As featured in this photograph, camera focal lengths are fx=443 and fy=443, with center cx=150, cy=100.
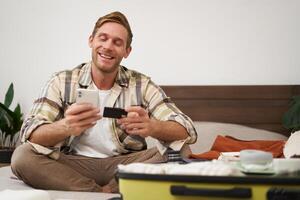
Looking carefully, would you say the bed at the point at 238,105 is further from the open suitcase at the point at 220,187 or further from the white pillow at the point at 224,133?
the open suitcase at the point at 220,187

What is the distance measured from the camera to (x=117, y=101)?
173cm

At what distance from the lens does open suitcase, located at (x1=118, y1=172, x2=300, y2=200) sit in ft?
2.47

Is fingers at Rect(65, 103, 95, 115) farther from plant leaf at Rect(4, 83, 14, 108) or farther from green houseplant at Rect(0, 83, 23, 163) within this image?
plant leaf at Rect(4, 83, 14, 108)

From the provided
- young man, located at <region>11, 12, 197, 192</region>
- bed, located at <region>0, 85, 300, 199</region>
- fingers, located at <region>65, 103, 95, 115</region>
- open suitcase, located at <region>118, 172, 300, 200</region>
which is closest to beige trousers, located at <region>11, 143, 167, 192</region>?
young man, located at <region>11, 12, 197, 192</region>

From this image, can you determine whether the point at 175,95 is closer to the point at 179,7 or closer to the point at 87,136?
the point at 179,7

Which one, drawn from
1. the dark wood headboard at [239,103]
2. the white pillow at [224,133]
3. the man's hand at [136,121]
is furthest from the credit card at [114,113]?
the dark wood headboard at [239,103]

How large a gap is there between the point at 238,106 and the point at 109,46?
1082 millimetres

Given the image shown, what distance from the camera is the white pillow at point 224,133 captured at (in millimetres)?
2320

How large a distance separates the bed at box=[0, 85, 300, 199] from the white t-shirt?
818 mm

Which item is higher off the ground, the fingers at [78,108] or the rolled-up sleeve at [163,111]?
the fingers at [78,108]

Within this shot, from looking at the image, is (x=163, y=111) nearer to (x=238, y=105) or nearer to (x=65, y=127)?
(x=65, y=127)

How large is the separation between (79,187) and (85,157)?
0.16 m

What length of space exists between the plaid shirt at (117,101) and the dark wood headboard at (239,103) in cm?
83

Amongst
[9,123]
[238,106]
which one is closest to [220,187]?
[238,106]
